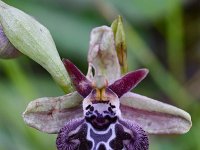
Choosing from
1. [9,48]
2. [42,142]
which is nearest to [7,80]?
[42,142]

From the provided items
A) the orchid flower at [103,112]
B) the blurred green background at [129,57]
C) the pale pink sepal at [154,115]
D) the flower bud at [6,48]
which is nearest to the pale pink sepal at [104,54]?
the orchid flower at [103,112]

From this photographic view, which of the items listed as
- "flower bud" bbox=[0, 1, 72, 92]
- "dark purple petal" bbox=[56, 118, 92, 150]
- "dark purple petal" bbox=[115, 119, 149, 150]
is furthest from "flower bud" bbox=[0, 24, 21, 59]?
"dark purple petal" bbox=[115, 119, 149, 150]

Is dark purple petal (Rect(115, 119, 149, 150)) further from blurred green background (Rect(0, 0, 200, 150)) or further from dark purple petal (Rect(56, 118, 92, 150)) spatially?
blurred green background (Rect(0, 0, 200, 150))

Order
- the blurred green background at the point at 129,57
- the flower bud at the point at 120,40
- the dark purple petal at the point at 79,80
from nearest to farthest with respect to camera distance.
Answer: the dark purple petal at the point at 79,80 → the flower bud at the point at 120,40 → the blurred green background at the point at 129,57

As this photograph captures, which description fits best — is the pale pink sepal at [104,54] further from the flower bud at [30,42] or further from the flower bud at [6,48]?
the flower bud at [6,48]

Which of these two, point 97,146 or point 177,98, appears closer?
point 97,146

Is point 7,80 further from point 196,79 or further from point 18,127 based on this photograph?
point 196,79
